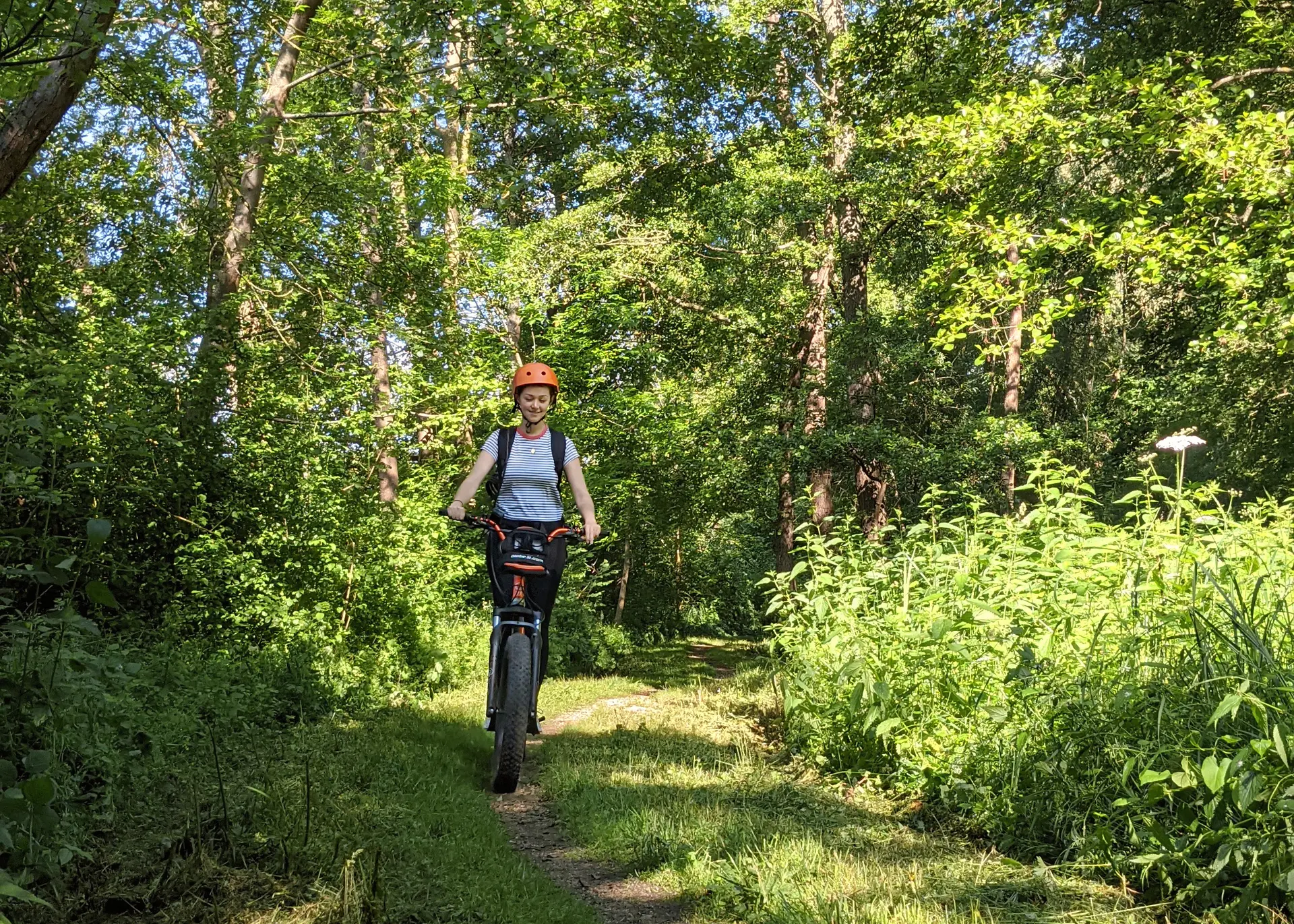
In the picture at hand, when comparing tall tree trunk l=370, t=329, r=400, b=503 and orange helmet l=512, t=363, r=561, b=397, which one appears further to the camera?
tall tree trunk l=370, t=329, r=400, b=503

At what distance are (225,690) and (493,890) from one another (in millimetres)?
3834

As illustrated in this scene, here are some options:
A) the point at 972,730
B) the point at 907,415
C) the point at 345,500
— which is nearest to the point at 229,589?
the point at 345,500

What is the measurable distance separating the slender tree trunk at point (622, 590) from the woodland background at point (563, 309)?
14.6 feet

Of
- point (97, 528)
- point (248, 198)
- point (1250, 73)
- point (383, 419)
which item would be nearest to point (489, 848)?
point (97, 528)

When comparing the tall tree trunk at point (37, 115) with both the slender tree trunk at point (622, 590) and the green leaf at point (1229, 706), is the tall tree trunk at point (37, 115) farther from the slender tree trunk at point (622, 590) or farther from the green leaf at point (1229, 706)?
the slender tree trunk at point (622, 590)

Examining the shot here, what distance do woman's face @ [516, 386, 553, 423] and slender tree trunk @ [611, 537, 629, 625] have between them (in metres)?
17.8

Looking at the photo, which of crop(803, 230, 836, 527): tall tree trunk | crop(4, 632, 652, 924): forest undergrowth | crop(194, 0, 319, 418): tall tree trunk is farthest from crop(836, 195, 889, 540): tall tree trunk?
crop(4, 632, 652, 924): forest undergrowth

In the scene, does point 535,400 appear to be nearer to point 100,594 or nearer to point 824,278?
point 100,594

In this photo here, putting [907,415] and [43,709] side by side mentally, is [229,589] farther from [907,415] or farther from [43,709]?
[907,415]

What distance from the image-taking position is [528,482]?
19.9ft

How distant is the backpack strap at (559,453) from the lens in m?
6.12

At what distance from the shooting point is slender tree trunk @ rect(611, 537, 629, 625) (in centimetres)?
2469

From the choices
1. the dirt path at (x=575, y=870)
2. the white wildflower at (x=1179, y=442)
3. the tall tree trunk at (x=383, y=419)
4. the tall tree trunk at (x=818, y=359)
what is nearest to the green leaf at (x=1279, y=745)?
the white wildflower at (x=1179, y=442)

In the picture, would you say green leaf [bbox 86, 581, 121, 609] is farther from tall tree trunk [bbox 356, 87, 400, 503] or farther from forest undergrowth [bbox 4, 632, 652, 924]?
tall tree trunk [bbox 356, 87, 400, 503]
